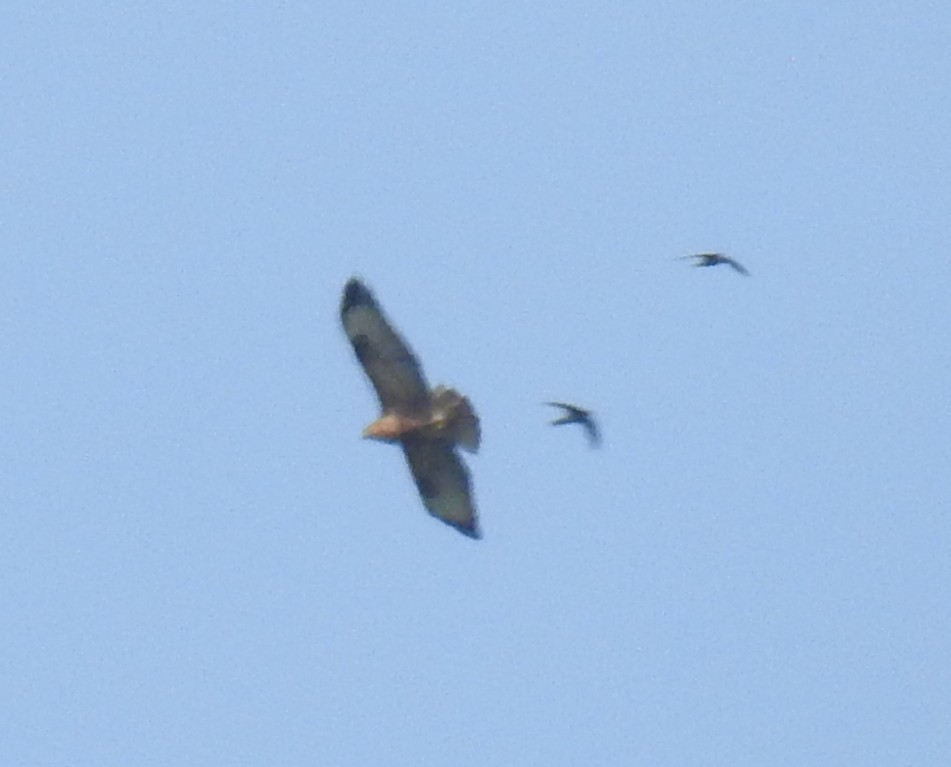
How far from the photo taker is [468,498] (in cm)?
2861

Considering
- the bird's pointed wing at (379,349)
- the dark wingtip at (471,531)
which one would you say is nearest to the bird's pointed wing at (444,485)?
the dark wingtip at (471,531)

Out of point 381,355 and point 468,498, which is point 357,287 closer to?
point 381,355

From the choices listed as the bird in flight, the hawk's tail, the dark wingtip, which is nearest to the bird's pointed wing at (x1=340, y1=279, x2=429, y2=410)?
the bird in flight

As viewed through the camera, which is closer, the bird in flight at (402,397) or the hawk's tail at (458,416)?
the bird in flight at (402,397)

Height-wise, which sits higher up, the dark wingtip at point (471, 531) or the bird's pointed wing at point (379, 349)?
the bird's pointed wing at point (379, 349)

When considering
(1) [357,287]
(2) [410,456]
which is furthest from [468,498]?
(1) [357,287]

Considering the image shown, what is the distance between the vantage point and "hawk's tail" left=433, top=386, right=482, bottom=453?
27328mm

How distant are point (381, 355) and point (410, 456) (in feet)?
4.79

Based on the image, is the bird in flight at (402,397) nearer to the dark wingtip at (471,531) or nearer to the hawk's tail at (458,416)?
the hawk's tail at (458,416)

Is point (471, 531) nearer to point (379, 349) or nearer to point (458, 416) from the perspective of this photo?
point (458, 416)

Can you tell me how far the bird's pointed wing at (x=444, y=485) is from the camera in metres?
28.2

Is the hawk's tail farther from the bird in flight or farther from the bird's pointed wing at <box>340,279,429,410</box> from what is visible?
the bird's pointed wing at <box>340,279,429,410</box>

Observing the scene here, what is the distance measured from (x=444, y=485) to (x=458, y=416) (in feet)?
4.61

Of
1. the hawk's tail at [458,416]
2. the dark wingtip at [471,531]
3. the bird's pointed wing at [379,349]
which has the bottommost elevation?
the dark wingtip at [471,531]
